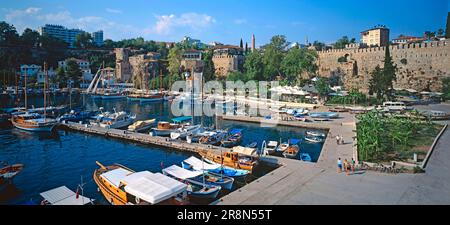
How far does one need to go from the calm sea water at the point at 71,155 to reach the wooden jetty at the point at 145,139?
0.39 meters

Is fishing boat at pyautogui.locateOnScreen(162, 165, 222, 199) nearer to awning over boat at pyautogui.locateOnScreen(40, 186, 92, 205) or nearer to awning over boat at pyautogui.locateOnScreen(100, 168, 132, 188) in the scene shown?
awning over boat at pyautogui.locateOnScreen(100, 168, 132, 188)

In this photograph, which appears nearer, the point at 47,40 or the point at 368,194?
the point at 368,194

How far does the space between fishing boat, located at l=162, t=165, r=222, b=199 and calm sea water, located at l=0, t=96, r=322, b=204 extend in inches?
105

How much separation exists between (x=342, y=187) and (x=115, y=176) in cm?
757

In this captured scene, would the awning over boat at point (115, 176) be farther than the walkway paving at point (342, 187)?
Yes

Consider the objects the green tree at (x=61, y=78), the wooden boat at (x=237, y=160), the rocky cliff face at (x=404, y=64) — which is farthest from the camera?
the green tree at (x=61, y=78)

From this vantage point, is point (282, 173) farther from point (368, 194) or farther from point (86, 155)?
point (86, 155)

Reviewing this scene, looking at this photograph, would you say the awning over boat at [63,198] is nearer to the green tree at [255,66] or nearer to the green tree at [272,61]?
the green tree at [255,66]

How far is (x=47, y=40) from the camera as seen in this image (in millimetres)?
66500

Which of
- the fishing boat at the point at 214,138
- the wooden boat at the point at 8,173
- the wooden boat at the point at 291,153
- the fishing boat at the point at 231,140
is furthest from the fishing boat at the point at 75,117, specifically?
the wooden boat at the point at 291,153

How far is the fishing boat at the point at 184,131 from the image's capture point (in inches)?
784

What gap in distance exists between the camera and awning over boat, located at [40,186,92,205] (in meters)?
9.76

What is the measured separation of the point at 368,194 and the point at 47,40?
72.6 meters
